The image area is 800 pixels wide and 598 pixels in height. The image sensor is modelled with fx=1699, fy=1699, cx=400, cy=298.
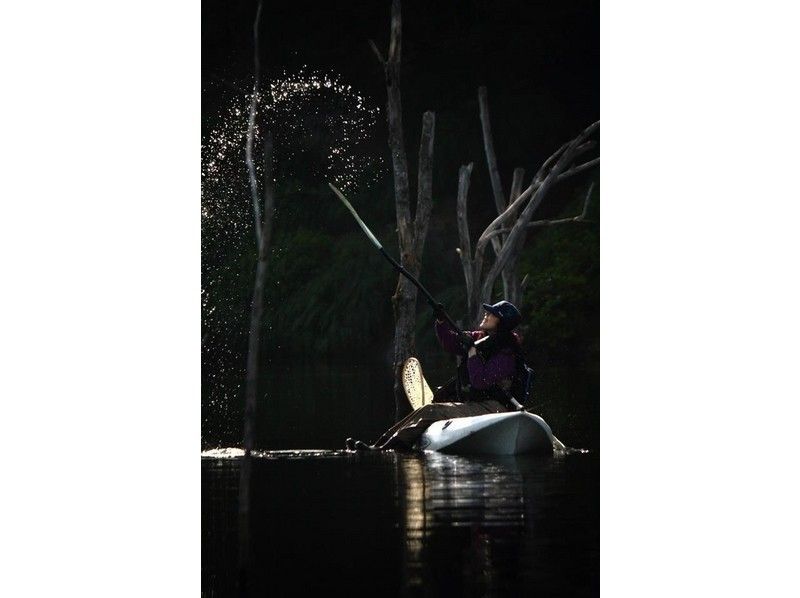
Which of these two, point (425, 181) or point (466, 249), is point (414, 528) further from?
point (466, 249)

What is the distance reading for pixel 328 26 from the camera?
1048cm

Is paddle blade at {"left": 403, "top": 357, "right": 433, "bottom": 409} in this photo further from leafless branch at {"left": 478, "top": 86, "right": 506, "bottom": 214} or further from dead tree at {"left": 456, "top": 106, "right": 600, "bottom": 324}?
leafless branch at {"left": 478, "top": 86, "right": 506, "bottom": 214}

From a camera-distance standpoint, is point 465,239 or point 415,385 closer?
point 415,385

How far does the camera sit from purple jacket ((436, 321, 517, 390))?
34.4ft

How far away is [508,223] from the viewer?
48.0 feet

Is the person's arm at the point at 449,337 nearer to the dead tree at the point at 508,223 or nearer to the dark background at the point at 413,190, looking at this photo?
the dark background at the point at 413,190

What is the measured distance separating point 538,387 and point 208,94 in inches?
271

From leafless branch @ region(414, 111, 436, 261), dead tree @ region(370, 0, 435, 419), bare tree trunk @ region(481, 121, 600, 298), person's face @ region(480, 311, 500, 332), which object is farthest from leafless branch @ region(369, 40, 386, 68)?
person's face @ region(480, 311, 500, 332)

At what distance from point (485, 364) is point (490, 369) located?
4cm

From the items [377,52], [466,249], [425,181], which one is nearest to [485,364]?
[377,52]
